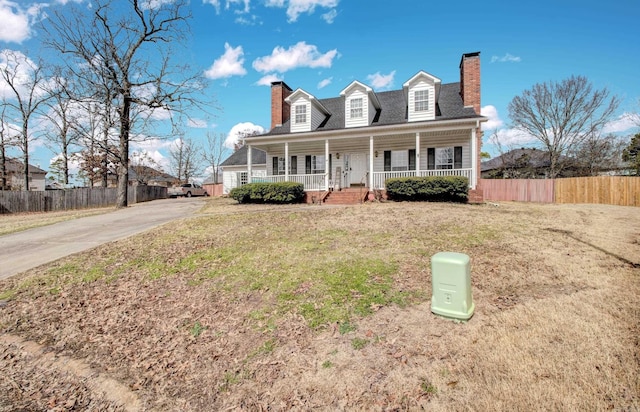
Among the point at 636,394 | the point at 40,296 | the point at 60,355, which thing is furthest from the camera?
the point at 40,296

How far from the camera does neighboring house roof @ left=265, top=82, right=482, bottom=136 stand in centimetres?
1608

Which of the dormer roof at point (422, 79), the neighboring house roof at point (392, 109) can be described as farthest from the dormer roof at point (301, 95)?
the dormer roof at point (422, 79)

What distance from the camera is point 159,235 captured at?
27.7 feet

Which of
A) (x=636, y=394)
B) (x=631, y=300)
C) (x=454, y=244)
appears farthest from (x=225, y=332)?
(x=631, y=300)

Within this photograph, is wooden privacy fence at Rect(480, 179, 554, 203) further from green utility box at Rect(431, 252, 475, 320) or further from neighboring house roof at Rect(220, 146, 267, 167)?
neighboring house roof at Rect(220, 146, 267, 167)

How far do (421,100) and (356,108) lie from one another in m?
3.62

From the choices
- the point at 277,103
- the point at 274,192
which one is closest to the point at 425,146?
the point at 274,192

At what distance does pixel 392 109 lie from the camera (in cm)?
1841

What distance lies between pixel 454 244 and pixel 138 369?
6.18 m

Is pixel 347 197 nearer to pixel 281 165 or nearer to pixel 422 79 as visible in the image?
pixel 281 165

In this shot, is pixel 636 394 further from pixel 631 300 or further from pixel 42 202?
pixel 42 202

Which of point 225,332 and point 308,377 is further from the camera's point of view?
point 225,332

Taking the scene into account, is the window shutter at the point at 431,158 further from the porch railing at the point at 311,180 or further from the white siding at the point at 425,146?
the porch railing at the point at 311,180

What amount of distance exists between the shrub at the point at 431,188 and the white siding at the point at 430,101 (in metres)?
4.25
